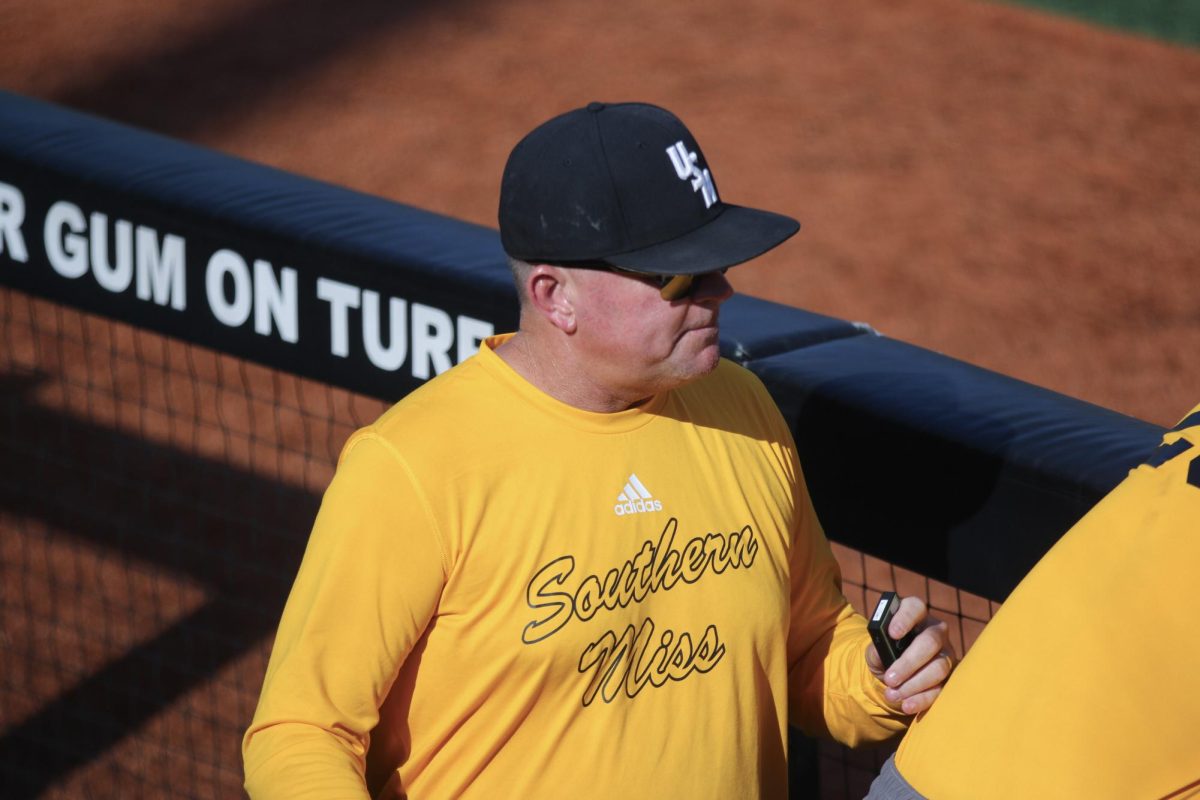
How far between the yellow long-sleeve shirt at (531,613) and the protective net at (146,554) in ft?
4.79

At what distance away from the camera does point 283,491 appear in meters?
4.73

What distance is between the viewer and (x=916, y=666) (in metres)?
1.79

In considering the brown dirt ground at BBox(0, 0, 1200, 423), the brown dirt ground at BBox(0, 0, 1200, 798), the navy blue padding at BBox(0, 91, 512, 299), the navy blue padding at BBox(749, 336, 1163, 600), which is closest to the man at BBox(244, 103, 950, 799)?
the navy blue padding at BBox(749, 336, 1163, 600)

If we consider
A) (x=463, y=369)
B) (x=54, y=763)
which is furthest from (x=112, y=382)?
(x=463, y=369)

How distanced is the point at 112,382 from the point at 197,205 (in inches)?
103

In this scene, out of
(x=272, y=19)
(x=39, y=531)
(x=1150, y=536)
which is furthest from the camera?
(x=272, y=19)

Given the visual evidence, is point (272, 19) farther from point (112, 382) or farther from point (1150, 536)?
point (1150, 536)

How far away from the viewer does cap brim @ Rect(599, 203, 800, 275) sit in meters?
1.72

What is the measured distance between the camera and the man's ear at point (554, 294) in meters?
1.77

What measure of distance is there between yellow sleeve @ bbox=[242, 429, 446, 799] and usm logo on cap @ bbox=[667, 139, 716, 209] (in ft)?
1.62

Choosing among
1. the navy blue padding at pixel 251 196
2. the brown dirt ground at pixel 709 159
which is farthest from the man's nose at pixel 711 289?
the brown dirt ground at pixel 709 159

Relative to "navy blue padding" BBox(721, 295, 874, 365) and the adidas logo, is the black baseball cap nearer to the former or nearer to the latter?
the adidas logo

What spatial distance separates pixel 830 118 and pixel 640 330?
20.4 ft

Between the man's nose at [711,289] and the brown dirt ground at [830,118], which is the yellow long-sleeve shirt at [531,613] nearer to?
the man's nose at [711,289]
